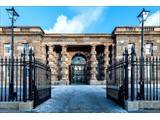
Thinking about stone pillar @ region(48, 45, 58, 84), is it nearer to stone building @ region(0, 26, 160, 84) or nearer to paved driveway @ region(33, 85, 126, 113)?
stone building @ region(0, 26, 160, 84)

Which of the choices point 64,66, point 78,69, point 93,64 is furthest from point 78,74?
point 93,64

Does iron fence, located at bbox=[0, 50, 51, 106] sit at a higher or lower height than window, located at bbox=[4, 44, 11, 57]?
lower

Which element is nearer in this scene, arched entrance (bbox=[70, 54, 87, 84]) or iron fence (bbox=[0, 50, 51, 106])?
iron fence (bbox=[0, 50, 51, 106])

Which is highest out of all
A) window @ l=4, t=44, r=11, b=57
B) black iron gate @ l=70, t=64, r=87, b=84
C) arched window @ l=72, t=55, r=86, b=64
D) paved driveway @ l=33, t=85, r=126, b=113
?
window @ l=4, t=44, r=11, b=57

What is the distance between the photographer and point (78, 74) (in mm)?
51531

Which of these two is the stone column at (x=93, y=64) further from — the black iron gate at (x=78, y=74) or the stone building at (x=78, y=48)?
the black iron gate at (x=78, y=74)

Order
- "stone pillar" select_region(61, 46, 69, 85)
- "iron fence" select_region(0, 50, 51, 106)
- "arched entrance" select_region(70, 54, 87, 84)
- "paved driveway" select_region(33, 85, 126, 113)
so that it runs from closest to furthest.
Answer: "paved driveway" select_region(33, 85, 126, 113)
"iron fence" select_region(0, 50, 51, 106)
"stone pillar" select_region(61, 46, 69, 85)
"arched entrance" select_region(70, 54, 87, 84)

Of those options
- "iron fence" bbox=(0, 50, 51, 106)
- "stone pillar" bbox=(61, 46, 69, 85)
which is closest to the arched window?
"stone pillar" bbox=(61, 46, 69, 85)

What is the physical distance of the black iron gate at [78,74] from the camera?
51.1 meters

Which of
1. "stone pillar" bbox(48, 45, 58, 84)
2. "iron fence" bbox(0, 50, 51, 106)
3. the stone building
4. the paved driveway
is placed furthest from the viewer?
"stone pillar" bbox(48, 45, 58, 84)

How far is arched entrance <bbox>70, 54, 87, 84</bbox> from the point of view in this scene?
51.1 m

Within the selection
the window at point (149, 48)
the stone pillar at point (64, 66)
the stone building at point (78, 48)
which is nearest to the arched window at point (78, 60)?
the stone building at point (78, 48)
